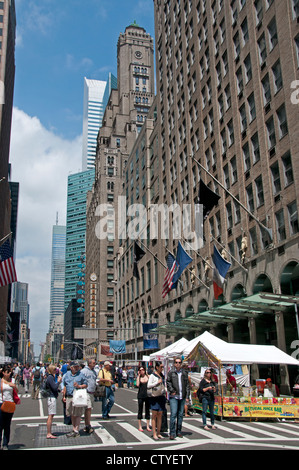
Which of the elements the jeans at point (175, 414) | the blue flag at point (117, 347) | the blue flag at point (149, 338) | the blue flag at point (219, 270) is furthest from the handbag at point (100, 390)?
the blue flag at point (117, 347)

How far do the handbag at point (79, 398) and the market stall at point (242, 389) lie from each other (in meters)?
5.94

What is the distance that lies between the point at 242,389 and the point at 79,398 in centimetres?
936

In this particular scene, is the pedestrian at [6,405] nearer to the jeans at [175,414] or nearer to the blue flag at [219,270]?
the jeans at [175,414]

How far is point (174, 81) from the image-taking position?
5338 cm

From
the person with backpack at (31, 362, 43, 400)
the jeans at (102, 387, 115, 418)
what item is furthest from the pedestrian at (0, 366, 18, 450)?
the person with backpack at (31, 362, 43, 400)

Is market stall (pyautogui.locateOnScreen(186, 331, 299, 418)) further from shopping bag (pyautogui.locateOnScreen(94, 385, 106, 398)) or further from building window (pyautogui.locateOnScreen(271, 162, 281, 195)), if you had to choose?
building window (pyautogui.locateOnScreen(271, 162, 281, 195))

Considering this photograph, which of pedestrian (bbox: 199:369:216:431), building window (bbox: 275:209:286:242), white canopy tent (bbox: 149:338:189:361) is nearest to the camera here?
pedestrian (bbox: 199:369:216:431)

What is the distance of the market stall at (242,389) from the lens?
16.9 metres

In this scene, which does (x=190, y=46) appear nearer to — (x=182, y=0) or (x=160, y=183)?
(x=182, y=0)

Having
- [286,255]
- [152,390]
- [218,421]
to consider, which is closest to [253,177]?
[286,255]

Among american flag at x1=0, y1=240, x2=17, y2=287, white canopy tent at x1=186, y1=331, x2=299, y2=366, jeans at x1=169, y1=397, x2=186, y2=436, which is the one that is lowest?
jeans at x1=169, y1=397, x2=186, y2=436

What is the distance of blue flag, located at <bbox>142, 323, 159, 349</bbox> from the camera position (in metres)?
46.9

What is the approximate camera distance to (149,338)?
158ft

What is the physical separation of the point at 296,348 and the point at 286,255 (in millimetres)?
5384
